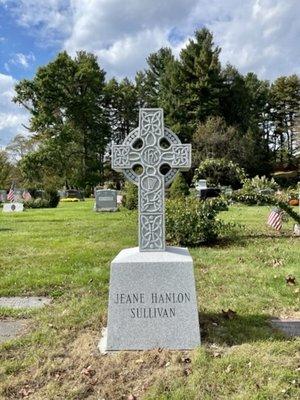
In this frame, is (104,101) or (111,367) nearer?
(111,367)

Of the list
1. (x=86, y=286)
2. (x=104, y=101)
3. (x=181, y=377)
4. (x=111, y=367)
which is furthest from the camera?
(x=104, y=101)

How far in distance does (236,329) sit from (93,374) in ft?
5.07

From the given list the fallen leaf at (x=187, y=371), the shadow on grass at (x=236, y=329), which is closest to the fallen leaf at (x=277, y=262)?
the shadow on grass at (x=236, y=329)

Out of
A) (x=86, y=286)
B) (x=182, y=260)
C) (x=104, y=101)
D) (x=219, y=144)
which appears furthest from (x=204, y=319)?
(x=104, y=101)

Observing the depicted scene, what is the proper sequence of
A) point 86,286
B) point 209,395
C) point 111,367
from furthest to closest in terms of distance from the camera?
point 86,286, point 111,367, point 209,395

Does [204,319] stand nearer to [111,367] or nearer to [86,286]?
[111,367]

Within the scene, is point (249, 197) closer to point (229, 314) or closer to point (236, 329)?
point (229, 314)

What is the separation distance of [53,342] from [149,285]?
1062 millimetres

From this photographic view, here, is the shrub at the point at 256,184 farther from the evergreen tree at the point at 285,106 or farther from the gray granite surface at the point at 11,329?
the evergreen tree at the point at 285,106

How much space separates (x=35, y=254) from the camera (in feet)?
30.7

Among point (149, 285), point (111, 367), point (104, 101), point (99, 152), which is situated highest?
point (104, 101)

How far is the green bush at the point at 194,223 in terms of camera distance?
33.5ft

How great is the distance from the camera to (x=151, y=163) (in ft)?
14.3

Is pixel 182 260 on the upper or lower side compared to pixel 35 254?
upper
